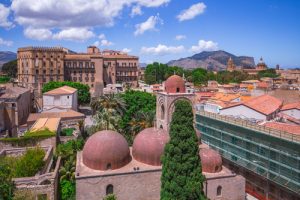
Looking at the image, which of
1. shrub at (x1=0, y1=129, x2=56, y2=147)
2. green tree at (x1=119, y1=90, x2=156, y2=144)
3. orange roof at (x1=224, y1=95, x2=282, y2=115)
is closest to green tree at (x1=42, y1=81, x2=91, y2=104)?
green tree at (x1=119, y1=90, x2=156, y2=144)

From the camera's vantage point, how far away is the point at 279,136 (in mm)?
21781

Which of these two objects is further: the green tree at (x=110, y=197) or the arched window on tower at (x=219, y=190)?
the arched window on tower at (x=219, y=190)

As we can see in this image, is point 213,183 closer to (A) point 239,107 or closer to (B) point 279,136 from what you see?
(B) point 279,136

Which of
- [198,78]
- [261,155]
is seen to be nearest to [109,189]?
[261,155]

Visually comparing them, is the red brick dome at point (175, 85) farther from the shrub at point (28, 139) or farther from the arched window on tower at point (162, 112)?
the shrub at point (28, 139)

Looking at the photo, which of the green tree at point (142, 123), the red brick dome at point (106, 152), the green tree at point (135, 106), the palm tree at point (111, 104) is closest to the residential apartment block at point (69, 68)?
the green tree at point (135, 106)

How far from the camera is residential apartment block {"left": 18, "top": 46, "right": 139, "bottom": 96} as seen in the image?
245ft

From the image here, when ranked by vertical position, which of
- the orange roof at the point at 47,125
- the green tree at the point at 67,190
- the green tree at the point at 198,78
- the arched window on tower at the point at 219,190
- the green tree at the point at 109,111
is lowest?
the green tree at the point at 67,190

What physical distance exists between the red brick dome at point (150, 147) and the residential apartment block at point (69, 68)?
5461 centimetres

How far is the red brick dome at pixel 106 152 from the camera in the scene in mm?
18938

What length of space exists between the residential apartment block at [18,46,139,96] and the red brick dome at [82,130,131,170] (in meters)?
53.9

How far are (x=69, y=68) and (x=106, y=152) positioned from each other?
211 feet

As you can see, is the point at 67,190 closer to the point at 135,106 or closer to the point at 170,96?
the point at 170,96

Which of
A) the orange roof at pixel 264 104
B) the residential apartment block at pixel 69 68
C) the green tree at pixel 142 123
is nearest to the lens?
the orange roof at pixel 264 104
